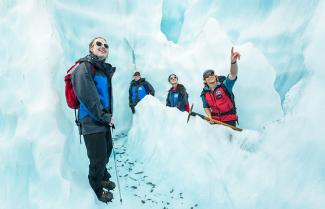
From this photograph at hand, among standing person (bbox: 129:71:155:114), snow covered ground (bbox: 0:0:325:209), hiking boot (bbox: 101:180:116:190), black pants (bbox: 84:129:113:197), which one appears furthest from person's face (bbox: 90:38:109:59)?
standing person (bbox: 129:71:155:114)

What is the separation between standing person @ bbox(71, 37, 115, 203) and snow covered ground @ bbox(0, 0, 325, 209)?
305 mm

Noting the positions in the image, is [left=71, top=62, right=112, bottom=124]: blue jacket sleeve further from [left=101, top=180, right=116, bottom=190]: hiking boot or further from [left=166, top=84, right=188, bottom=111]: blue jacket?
[left=166, top=84, right=188, bottom=111]: blue jacket

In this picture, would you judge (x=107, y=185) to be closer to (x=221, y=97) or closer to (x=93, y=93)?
(x=93, y=93)

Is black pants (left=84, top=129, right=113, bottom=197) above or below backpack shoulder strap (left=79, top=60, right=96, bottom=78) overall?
below

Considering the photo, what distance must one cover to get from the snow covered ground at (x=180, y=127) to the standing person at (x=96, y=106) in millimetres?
305

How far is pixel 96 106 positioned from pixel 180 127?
1.92m

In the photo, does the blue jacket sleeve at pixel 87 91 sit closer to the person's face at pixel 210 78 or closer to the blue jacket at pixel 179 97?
the person's face at pixel 210 78

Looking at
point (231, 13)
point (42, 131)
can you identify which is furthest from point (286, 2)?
point (42, 131)

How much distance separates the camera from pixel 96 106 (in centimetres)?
261

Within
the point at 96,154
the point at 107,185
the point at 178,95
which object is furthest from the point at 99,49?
the point at 178,95

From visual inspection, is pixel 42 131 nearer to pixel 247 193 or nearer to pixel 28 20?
pixel 28 20

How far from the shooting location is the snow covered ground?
2912 millimetres

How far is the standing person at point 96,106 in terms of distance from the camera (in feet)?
8.57

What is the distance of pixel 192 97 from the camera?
260 inches
